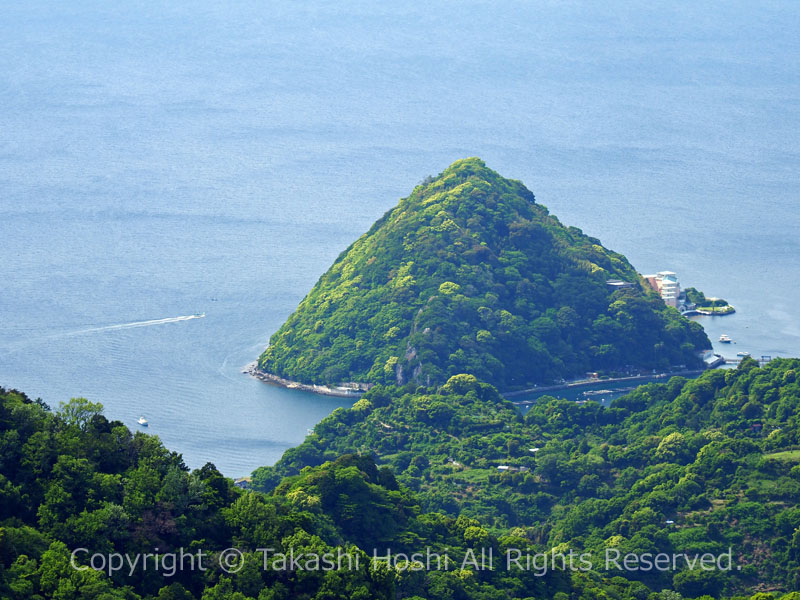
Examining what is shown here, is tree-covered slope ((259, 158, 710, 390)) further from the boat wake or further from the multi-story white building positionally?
the boat wake

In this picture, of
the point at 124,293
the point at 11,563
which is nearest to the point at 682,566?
the point at 11,563

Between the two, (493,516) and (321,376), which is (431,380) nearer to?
(321,376)

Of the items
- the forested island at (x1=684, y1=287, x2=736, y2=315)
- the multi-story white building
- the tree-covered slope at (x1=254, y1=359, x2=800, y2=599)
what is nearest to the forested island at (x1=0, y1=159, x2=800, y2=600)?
the tree-covered slope at (x1=254, y1=359, x2=800, y2=599)

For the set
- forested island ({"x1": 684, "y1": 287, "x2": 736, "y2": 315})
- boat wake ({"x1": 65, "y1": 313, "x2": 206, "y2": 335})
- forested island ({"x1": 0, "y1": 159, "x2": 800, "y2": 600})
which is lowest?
forested island ({"x1": 0, "y1": 159, "x2": 800, "y2": 600})

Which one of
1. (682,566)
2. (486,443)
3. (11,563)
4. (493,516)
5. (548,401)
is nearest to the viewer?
(11,563)

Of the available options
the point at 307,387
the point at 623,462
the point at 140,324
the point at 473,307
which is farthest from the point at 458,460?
the point at 140,324

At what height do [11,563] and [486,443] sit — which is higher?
[486,443]
